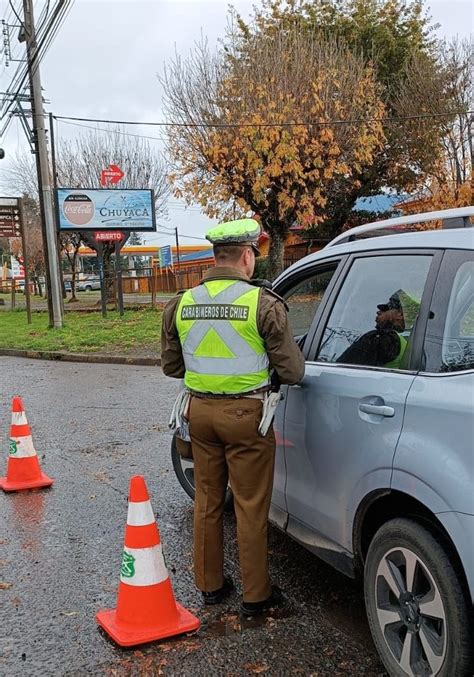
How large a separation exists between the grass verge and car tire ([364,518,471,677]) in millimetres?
10966

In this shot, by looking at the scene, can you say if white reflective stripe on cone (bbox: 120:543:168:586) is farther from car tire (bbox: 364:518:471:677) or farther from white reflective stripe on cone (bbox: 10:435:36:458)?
white reflective stripe on cone (bbox: 10:435:36:458)

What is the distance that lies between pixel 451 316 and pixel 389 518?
0.87 m

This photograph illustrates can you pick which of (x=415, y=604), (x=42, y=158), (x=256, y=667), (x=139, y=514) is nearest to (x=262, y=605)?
(x=256, y=667)

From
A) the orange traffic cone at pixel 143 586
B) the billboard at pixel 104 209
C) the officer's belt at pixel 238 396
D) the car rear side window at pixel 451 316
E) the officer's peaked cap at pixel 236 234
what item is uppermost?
the billboard at pixel 104 209

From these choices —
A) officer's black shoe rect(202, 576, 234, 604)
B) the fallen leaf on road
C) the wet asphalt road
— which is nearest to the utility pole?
the wet asphalt road

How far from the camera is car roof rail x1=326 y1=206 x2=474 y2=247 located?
2.66 m

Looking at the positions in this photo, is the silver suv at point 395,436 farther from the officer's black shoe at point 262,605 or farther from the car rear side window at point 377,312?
the officer's black shoe at point 262,605

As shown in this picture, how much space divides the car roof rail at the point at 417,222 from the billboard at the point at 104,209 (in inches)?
775

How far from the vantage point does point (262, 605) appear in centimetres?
327

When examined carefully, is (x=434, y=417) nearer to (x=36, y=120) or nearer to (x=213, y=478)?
(x=213, y=478)

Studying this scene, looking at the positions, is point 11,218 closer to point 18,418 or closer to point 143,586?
point 18,418

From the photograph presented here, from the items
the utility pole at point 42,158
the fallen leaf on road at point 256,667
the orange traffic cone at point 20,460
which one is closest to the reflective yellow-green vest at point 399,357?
the fallen leaf on road at point 256,667

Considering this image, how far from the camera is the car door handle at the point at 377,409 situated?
2559 millimetres

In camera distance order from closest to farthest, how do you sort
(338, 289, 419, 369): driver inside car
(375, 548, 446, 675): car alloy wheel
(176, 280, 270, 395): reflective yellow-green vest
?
(375, 548, 446, 675): car alloy wheel
(338, 289, 419, 369): driver inside car
(176, 280, 270, 395): reflective yellow-green vest
